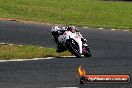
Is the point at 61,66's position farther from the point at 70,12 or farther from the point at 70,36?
the point at 70,12

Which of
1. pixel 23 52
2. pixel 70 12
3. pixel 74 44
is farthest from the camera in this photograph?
pixel 70 12

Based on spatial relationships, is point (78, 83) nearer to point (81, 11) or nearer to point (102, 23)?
point (102, 23)

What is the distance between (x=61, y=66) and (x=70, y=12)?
21.2 metres

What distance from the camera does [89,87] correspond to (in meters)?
10.7

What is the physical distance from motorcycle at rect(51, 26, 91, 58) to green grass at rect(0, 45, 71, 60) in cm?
71

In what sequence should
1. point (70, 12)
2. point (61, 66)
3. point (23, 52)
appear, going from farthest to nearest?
point (70, 12) → point (23, 52) → point (61, 66)

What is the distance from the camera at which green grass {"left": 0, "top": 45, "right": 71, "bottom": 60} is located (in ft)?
51.9

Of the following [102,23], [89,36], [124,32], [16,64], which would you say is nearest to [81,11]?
[102,23]

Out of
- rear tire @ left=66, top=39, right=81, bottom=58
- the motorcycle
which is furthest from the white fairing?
rear tire @ left=66, top=39, right=81, bottom=58

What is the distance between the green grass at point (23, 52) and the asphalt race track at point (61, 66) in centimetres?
113

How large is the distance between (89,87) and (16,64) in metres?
3.79

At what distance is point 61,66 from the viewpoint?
13.8m

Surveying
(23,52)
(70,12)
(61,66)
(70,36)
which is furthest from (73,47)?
(70,12)

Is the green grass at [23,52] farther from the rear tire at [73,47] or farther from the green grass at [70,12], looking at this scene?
the green grass at [70,12]
